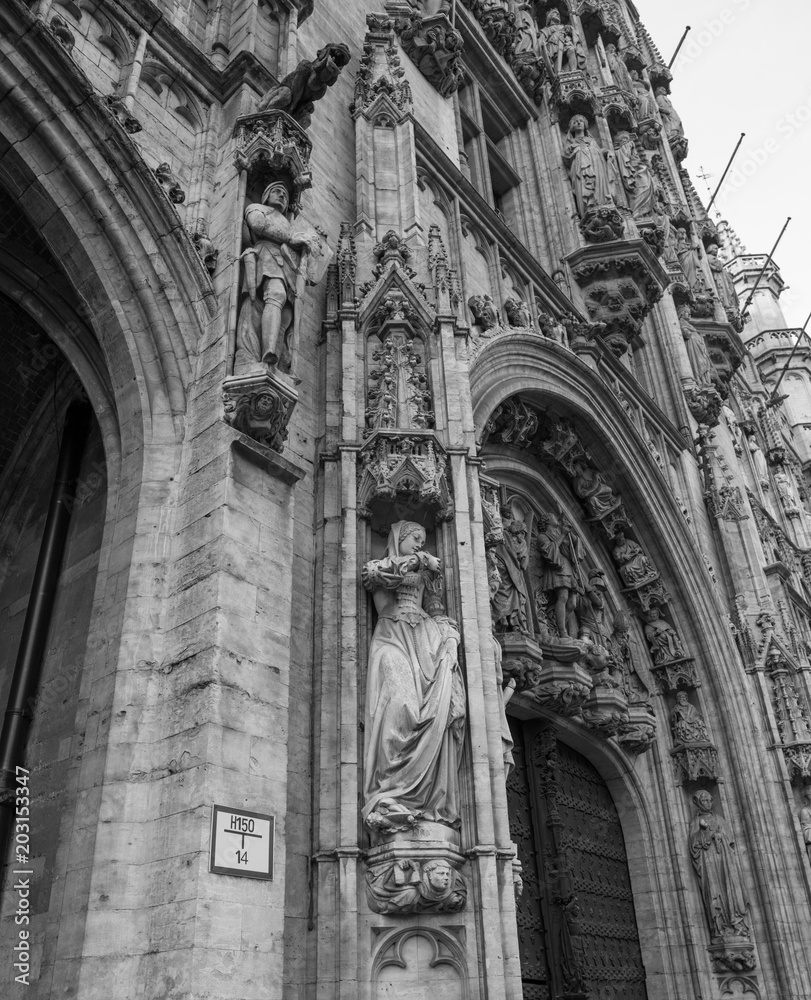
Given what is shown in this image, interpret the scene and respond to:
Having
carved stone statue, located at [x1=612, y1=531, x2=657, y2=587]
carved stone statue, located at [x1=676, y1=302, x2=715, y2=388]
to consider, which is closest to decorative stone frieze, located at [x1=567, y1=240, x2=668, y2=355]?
carved stone statue, located at [x1=612, y1=531, x2=657, y2=587]

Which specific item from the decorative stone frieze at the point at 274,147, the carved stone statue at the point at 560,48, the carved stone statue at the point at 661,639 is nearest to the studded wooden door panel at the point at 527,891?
the carved stone statue at the point at 661,639

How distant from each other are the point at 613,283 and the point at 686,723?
611 cm

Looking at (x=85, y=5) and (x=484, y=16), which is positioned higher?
(x=484, y=16)

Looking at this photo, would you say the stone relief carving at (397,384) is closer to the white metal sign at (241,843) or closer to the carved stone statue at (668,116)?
the white metal sign at (241,843)

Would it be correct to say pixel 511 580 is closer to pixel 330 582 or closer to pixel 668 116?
pixel 330 582

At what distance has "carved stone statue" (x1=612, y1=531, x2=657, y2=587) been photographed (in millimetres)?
11438

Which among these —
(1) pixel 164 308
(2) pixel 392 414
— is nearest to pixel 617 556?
(2) pixel 392 414

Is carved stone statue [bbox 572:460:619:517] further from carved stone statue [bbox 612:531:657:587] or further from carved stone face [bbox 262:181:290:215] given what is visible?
carved stone face [bbox 262:181:290:215]

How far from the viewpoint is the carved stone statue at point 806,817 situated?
1080 centimetres

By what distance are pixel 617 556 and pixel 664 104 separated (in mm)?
16184

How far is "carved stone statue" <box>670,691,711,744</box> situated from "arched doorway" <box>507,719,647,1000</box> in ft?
4.07

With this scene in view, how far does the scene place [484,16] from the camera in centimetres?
1384

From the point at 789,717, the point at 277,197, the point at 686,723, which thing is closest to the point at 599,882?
the point at 686,723

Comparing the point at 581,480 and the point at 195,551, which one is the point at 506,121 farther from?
the point at 195,551
